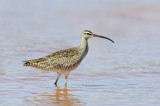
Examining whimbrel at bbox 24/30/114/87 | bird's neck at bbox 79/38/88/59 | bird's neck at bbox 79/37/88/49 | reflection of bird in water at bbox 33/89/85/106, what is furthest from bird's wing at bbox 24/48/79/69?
reflection of bird in water at bbox 33/89/85/106

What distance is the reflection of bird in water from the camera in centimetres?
1117

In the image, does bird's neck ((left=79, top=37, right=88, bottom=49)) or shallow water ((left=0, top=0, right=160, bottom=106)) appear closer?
shallow water ((left=0, top=0, right=160, bottom=106))

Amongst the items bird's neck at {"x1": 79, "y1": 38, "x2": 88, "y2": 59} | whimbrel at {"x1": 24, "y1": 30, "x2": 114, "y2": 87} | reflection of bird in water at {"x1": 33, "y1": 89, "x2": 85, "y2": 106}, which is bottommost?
reflection of bird in water at {"x1": 33, "y1": 89, "x2": 85, "y2": 106}

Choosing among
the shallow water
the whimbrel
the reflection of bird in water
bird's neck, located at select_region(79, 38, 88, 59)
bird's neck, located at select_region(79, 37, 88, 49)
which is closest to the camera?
the reflection of bird in water

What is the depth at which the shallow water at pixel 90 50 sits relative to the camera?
39.2 ft

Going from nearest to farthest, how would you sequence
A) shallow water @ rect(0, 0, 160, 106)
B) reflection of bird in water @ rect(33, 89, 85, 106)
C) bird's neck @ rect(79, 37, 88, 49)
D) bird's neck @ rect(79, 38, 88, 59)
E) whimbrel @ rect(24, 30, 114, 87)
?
reflection of bird in water @ rect(33, 89, 85, 106)
shallow water @ rect(0, 0, 160, 106)
whimbrel @ rect(24, 30, 114, 87)
bird's neck @ rect(79, 38, 88, 59)
bird's neck @ rect(79, 37, 88, 49)

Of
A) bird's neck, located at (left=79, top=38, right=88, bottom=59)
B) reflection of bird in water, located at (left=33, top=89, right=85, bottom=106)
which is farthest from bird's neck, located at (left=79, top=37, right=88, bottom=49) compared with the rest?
reflection of bird in water, located at (left=33, top=89, right=85, bottom=106)

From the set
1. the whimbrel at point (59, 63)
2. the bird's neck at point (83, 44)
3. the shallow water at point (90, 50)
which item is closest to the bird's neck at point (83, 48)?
the bird's neck at point (83, 44)

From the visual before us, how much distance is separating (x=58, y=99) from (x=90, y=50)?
7033mm

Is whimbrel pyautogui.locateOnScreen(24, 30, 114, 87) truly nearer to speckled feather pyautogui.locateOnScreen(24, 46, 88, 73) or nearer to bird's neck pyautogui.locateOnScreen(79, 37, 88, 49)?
speckled feather pyautogui.locateOnScreen(24, 46, 88, 73)

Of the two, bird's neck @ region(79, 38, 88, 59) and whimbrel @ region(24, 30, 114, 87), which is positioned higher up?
bird's neck @ region(79, 38, 88, 59)

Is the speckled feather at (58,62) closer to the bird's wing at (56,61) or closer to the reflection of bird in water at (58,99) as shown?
the bird's wing at (56,61)

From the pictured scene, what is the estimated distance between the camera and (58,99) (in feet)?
38.1

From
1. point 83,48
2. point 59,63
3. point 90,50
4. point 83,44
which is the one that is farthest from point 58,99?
point 90,50
